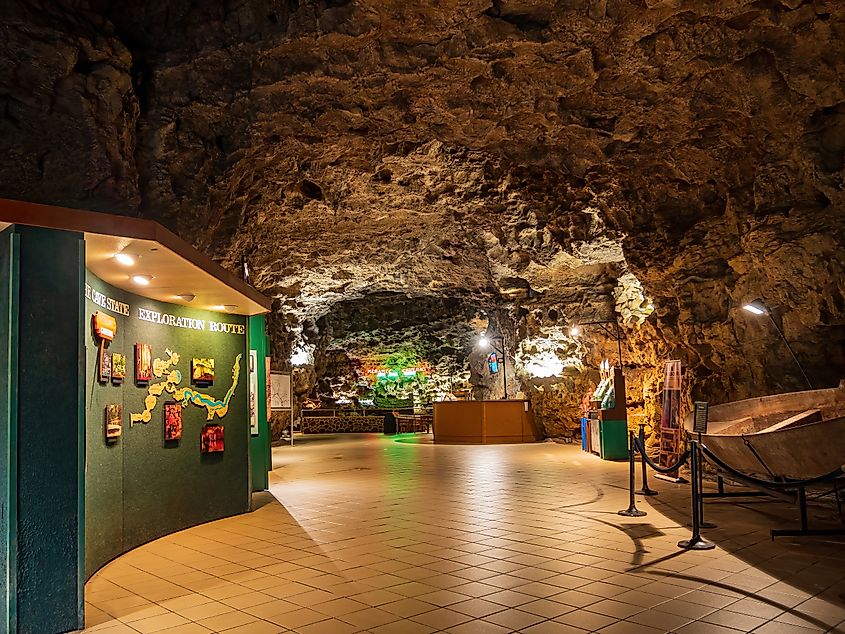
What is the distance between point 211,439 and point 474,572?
12.7 ft

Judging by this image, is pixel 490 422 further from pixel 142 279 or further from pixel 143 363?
pixel 142 279

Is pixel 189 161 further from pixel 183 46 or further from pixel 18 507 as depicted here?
pixel 18 507

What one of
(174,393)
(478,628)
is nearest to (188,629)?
(478,628)

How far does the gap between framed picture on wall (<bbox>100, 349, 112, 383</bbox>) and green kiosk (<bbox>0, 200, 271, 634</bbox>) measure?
5 centimetres

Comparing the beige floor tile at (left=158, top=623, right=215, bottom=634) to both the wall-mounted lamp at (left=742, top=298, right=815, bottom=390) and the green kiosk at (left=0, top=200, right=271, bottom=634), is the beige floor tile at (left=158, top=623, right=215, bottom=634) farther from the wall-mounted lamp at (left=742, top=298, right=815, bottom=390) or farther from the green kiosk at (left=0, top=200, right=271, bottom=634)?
the wall-mounted lamp at (left=742, top=298, right=815, bottom=390)

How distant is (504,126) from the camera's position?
1167 cm

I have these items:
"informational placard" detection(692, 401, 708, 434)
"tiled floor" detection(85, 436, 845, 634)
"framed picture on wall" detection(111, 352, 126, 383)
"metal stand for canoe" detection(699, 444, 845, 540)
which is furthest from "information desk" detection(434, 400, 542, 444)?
"framed picture on wall" detection(111, 352, 126, 383)

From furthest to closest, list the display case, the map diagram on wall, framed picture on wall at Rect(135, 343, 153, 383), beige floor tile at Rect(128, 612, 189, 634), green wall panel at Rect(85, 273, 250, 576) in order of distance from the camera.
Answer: the display case, the map diagram on wall, framed picture on wall at Rect(135, 343, 153, 383), green wall panel at Rect(85, 273, 250, 576), beige floor tile at Rect(128, 612, 189, 634)

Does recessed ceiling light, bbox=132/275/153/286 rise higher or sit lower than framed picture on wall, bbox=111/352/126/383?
higher

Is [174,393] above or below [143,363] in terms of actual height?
below

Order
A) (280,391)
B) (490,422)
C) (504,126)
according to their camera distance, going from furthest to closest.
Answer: (490,422), (280,391), (504,126)

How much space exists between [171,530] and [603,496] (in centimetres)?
560

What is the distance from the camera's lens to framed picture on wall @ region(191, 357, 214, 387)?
7.73 m

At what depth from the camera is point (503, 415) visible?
1945 cm
